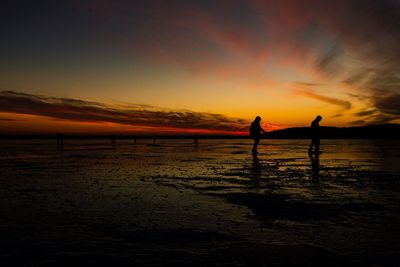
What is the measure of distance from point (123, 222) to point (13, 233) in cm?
125

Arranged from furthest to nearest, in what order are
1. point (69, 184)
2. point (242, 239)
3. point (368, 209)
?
point (69, 184) → point (368, 209) → point (242, 239)

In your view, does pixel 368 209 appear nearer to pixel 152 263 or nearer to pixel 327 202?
pixel 327 202

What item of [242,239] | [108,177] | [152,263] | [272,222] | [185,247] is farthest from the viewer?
[108,177]

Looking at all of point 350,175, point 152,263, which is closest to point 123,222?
point 152,263

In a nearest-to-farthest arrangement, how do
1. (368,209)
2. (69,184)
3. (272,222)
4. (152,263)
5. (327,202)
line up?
(152,263) < (272,222) < (368,209) < (327,202) < (69,184)

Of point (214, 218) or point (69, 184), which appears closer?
point (214, 218)

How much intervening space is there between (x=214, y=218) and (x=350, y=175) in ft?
20.8

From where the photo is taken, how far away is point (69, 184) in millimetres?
8398

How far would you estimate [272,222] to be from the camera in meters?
4.86

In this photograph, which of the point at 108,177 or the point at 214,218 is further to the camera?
the point at 108,177

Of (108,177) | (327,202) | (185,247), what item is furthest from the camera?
(108,177)

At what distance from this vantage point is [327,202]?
20.5 ft

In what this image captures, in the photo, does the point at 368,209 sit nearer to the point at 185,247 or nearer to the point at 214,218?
the point at 214,218

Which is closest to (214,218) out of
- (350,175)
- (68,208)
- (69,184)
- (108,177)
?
(68,208)
